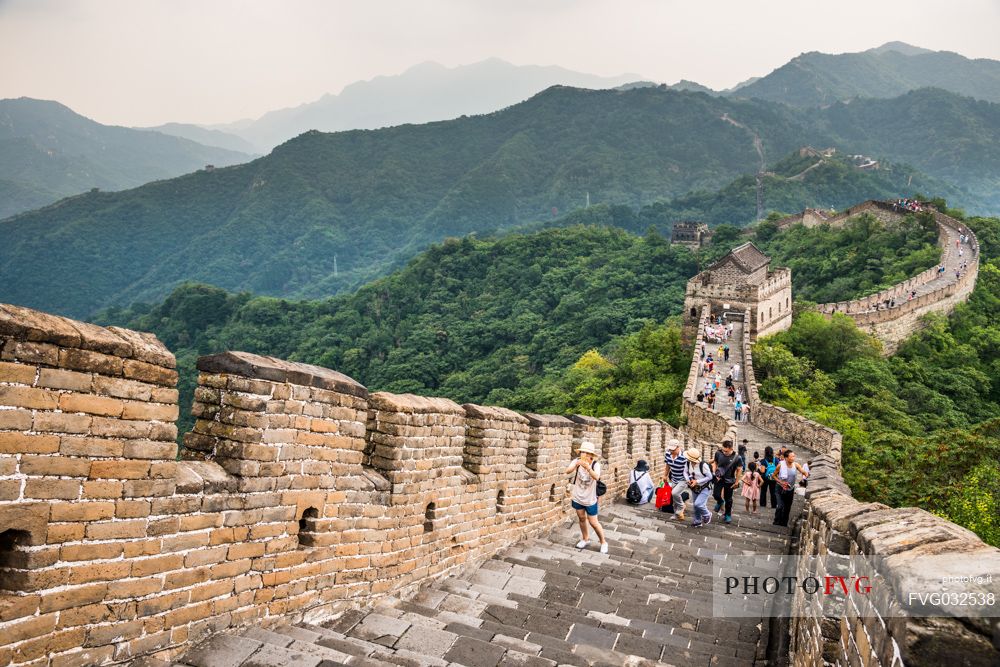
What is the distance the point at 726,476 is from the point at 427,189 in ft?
533

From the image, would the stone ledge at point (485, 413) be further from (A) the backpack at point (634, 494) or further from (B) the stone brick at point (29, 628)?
(A) the backpack at point (634, 494)

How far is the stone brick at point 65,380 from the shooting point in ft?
9.89

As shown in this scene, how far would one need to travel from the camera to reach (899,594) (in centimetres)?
232

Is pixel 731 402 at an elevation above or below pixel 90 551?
below

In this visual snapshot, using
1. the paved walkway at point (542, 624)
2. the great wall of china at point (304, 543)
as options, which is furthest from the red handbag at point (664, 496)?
the great wall of china at point (304, 543)

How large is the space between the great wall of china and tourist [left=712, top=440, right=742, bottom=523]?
3415 mm

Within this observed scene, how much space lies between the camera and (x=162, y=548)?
11.6 feet

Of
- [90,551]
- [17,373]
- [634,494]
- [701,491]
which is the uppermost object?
[17,373]

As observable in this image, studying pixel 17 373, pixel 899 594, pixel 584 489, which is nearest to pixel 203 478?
pixel 17 373

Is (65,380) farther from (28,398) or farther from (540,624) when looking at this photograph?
(540,624)

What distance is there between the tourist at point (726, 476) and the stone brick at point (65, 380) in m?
8.85

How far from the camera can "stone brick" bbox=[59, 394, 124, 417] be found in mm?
3100

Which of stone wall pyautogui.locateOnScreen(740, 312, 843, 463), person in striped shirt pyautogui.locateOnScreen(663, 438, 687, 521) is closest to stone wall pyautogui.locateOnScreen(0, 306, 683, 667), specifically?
person in striped shirt pyautogui.locateOnScreen(663, 438, 687, 521)

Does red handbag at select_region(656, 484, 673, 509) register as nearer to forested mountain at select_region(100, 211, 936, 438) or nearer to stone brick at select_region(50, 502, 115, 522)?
stone brick at select_region(50, 502, 115, 522)
